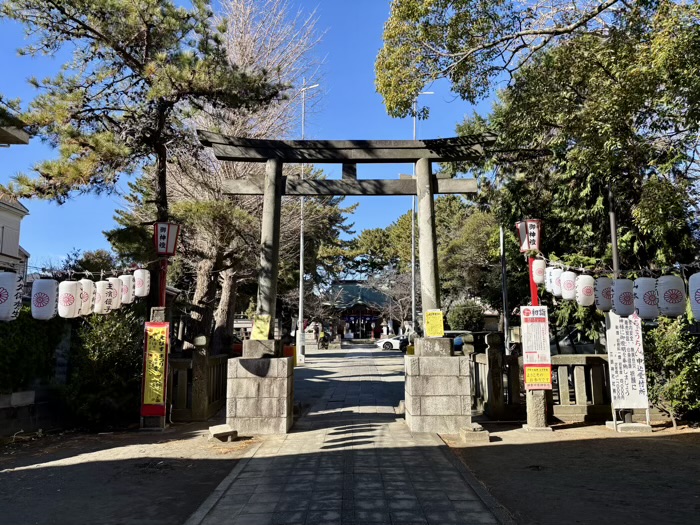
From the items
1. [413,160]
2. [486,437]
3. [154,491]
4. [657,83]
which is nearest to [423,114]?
[413,160]

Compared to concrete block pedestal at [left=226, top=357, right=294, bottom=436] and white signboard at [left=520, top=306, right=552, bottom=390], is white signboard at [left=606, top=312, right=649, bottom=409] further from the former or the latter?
concrete block pedestal at [left=226, top=357, right=294, bottom=436]

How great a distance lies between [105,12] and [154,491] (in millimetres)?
8785

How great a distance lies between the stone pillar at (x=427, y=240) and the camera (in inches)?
356

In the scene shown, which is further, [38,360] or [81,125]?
[81,125]

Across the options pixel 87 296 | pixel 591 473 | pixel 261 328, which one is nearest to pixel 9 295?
pixel 87 296

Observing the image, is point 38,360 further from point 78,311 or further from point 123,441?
point 123,441

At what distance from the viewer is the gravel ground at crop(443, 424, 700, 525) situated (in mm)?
4723

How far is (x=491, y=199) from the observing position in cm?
1645

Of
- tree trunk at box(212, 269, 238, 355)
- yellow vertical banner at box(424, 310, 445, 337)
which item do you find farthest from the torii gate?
tree trunk at box(212, 269, 238, 355)

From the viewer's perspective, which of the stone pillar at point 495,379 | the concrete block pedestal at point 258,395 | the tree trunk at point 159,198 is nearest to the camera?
the concrete block pedestal at point 258,395

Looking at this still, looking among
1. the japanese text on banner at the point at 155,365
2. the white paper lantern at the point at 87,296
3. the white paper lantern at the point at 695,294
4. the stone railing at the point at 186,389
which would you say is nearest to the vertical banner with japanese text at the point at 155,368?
the japanese text on banner at the point at 155,365

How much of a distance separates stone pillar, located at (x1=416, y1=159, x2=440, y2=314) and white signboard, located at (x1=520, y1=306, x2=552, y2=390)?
162 cm

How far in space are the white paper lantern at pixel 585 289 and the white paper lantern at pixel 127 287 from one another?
8.05 m

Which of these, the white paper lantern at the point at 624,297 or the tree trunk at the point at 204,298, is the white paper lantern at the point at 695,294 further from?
the tree trunk at the point at 204,298
